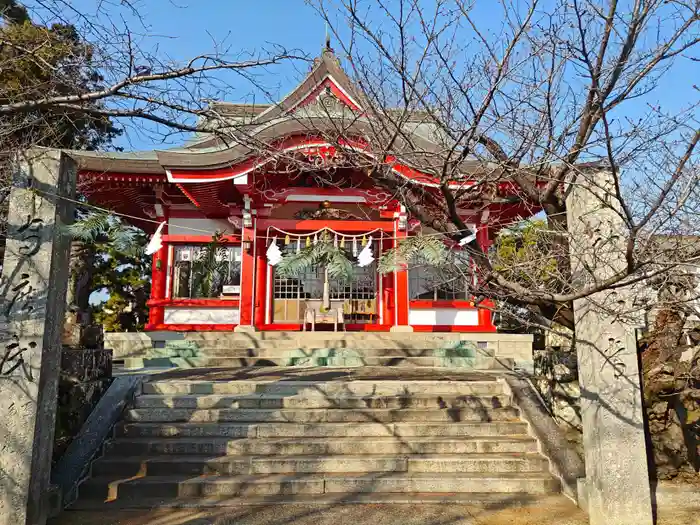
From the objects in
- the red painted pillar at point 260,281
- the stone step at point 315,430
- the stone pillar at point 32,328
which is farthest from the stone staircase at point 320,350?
the stone pillar at point 32,328

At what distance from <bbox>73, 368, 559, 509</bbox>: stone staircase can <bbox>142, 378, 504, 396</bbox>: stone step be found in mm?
13

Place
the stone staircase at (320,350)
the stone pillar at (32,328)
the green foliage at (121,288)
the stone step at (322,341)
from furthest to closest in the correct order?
Result: the green foliage at (121,288)
the stone step at (322,341)
the stone staircase at (320,350)
the stone pillar at (32,328)

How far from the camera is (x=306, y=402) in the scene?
19.0 feet

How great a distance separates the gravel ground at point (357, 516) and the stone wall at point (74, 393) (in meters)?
0.89

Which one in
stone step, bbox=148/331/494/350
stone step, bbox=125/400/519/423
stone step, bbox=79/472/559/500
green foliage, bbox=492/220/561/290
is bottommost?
stone step, bbox=79/472/559/500

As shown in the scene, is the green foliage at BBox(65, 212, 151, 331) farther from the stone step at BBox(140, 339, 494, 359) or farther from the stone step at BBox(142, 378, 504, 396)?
the stone step at BBox(142, 378, 504, 396)

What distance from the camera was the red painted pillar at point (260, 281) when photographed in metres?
11.1

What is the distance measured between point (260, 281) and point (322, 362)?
11.8ft

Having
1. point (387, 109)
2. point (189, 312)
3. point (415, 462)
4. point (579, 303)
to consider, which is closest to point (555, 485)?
point (415, 462)

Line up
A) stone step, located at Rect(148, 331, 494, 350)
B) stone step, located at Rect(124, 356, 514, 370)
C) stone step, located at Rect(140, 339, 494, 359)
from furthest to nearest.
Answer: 1. stone step, located at Rect(148, 331, 494, 350)
2. stone step, located at Rect(140, 339, 494, 359)
3. stone step, located at Rect(124, 356, 514, 370)

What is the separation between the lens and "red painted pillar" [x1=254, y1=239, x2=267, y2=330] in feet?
36.4

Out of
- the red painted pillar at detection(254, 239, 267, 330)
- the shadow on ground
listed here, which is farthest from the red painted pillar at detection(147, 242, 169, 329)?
the shadow on ground

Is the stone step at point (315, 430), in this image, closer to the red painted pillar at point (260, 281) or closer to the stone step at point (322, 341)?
the stone step at point (322, 341)

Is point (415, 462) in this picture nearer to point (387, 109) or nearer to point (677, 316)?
point (677, 316)
